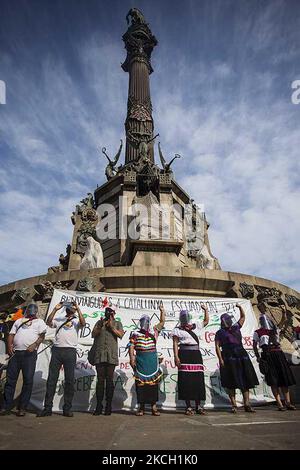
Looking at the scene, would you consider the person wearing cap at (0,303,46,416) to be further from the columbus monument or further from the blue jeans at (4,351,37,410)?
the columbus monument

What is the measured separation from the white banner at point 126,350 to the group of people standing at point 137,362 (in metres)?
0.59

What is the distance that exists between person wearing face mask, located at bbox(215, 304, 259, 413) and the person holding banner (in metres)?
0.44

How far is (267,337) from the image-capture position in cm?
579

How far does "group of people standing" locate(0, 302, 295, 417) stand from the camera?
4906mm

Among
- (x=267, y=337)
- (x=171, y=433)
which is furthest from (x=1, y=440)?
(x=267, y=337)

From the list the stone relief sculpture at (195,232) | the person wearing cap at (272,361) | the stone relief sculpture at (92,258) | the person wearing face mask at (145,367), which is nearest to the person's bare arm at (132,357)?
the person wearing face mask at (145,367)

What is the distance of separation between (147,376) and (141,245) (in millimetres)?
6336

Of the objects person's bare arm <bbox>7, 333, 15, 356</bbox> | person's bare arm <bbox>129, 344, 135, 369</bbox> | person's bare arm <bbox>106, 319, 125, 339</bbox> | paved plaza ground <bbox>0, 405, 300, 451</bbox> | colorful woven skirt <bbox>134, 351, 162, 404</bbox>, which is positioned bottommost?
paved plaza ground <bbox>0, 405, 300, 451</bbox>

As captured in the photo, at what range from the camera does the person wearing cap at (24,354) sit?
488cm

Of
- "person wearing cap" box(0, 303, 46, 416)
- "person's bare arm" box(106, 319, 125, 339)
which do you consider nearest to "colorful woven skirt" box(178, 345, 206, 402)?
"person's bare arm" box(106, 319, 125, 339)

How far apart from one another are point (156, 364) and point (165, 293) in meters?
3.34

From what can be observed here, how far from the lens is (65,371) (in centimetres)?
496

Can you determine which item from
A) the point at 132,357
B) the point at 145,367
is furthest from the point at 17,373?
the point at 145,367

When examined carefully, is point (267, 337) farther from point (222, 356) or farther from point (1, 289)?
point (1, 289)
